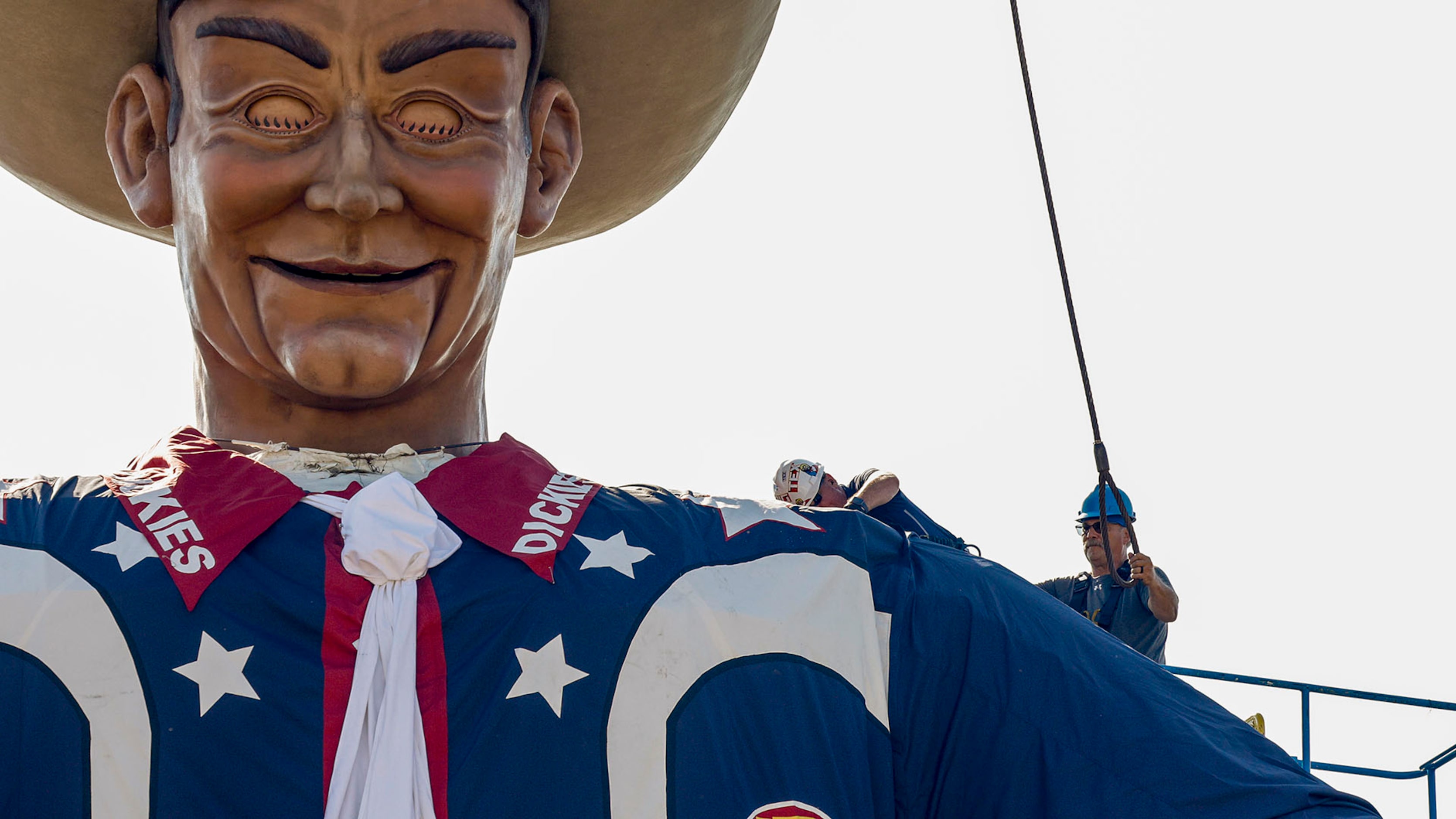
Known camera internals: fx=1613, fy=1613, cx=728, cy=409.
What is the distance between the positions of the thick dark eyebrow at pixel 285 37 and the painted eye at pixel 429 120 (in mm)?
A: 150

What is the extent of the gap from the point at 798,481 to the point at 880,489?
0.41 m

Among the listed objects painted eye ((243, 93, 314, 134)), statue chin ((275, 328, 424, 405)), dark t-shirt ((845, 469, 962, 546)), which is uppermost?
painted eye ((243, 93, 314, 134))

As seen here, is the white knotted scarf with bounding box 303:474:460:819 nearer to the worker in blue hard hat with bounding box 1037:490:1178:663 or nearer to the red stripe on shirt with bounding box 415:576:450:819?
the red stripe on shirt with bounding box 415:576:450:819

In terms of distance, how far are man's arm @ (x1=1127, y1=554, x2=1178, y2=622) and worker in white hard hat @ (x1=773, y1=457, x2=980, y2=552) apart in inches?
35.6

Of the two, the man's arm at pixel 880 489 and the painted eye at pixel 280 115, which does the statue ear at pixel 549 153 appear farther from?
the man's arm at pixel 880 489

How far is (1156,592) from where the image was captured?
6906 millimetres

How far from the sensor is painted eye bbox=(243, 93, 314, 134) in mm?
2668

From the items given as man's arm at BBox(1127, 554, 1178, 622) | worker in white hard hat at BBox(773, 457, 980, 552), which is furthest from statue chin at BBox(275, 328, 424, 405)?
man's arm at BBox(1127, 554, 1178, 622)

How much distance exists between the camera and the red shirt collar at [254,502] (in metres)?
2.44

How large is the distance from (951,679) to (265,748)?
41.1 inches

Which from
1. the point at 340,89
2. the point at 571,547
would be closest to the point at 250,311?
the point at 340,89

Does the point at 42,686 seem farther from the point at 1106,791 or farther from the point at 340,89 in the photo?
the point at 1106,791

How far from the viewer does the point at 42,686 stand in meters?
2.26

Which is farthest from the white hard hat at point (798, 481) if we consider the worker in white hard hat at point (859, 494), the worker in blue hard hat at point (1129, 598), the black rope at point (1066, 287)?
the black rope at point (1066, 287)
